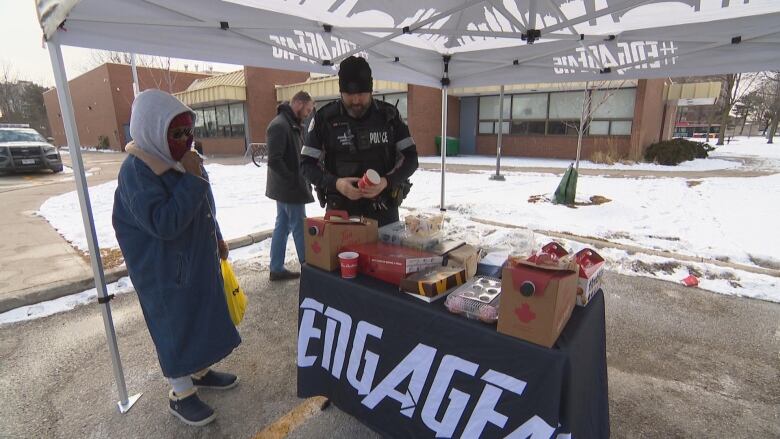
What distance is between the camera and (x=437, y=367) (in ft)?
4.98

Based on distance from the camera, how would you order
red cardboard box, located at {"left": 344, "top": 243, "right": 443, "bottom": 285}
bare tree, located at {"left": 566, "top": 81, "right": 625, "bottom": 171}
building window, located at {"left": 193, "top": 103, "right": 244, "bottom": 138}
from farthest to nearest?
1. building window, located at {"left": 193, "top": 103, "right": 244, "bottom": 138}
2. bare tree, located at {"left": 566, "top": 81, "right": 625, "bottom": 171}
3. red cardboard box, located at {"left": 344, "top": 243, "right": 443, "bottom": 285}

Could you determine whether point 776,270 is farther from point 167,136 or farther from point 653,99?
point 653,99

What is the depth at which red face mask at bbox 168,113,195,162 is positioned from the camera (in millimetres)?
Answer: 1814

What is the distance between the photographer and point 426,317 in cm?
149

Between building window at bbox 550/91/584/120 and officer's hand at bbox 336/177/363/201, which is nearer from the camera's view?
officer's hand at bbox 336/177/363/201

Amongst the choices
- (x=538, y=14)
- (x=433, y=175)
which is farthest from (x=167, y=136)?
(x=433, y=175)

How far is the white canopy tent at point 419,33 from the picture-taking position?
7.56ft

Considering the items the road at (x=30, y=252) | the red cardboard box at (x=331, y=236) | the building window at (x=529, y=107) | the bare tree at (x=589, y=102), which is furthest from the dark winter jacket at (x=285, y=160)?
the building window at (x=529, y=107)

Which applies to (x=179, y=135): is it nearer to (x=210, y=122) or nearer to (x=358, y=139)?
(x=358, y=139)

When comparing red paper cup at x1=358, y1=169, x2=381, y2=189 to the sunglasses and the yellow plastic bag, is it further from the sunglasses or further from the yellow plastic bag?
the yellow plastic bag

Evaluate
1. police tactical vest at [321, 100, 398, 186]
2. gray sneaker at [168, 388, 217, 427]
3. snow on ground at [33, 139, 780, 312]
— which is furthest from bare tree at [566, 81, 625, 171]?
gray sneaker at [168, 388, 217, 427]

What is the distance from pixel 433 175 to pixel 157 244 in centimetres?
1025

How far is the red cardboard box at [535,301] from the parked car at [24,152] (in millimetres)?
17258

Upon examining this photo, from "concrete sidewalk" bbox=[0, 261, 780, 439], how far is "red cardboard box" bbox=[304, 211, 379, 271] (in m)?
1.01
